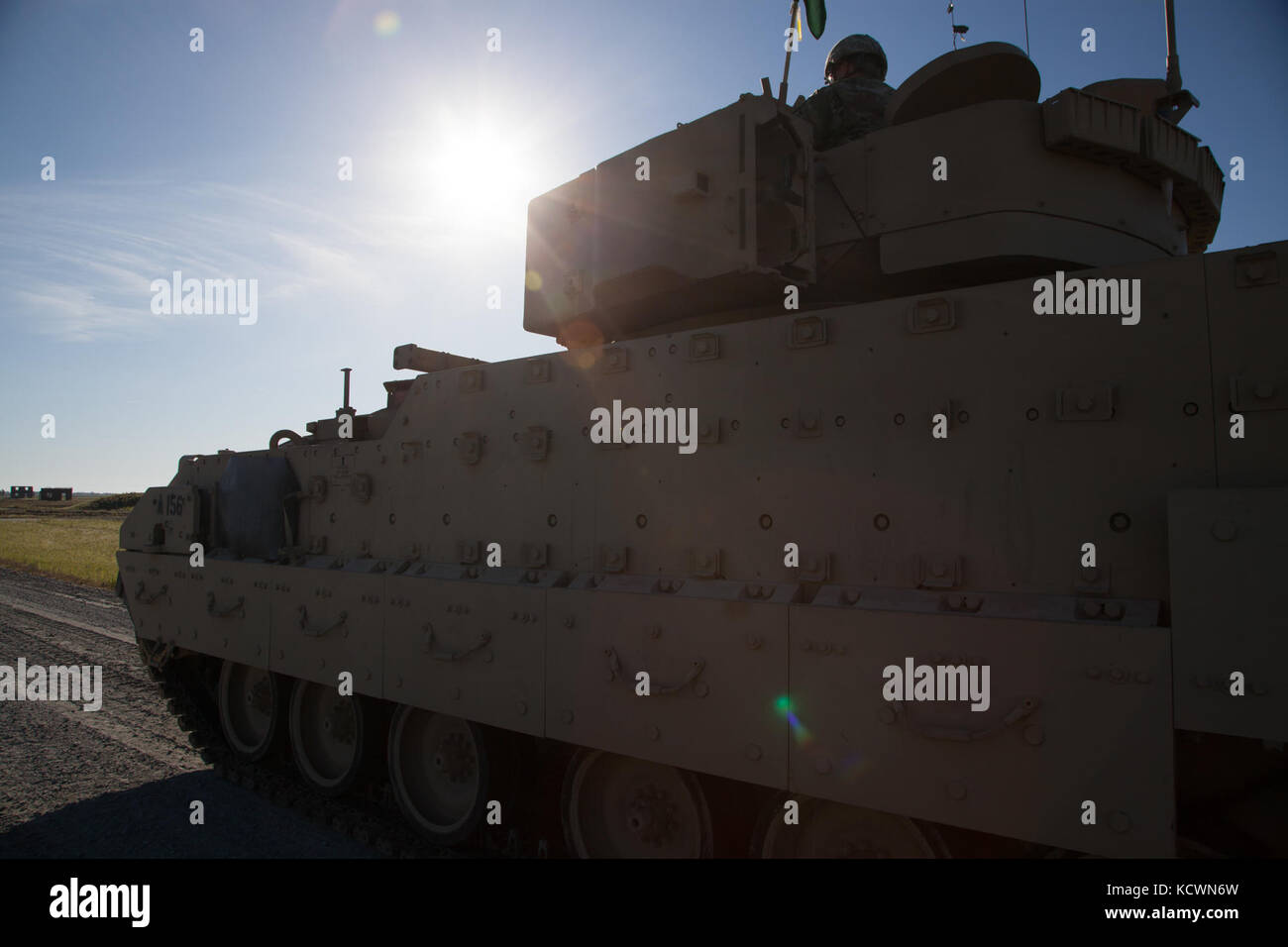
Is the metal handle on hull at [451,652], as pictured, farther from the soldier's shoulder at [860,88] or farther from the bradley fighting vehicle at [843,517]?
the soldier's shoulder at [860,88]

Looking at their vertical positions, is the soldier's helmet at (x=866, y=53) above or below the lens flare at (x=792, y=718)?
above

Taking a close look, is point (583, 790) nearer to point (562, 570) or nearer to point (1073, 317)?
point (562, 570)

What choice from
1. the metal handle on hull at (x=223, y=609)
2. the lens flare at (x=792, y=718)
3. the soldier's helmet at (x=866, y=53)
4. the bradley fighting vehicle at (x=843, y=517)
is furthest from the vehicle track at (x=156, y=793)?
the soldier's helmet at (x=866, y=53)

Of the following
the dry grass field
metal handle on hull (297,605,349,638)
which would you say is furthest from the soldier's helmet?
the dry grass field

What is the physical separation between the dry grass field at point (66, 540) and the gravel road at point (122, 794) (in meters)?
12.3

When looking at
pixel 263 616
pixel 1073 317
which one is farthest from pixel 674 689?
pixel 263 616

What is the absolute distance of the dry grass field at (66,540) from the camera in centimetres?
2477

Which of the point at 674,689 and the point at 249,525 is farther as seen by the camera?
the point at 249,525

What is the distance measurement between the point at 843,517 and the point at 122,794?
6.52 metres

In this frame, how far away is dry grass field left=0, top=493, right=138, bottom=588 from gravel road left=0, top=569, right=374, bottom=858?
12321 millimetres

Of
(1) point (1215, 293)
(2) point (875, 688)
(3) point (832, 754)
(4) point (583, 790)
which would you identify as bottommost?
(4) point (583, 790)

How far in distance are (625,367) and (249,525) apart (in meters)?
4.40

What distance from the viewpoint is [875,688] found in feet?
10.4

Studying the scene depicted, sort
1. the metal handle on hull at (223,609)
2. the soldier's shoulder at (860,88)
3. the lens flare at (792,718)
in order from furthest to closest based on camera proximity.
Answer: the metal handle on hull at (223,609) → the soldier's shoulder at (860,88) → the lens flare at (792,718)
